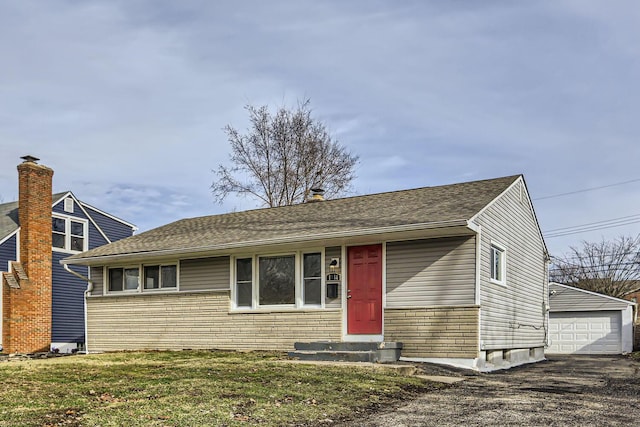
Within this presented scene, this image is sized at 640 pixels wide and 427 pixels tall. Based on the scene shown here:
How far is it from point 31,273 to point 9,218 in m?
3.58

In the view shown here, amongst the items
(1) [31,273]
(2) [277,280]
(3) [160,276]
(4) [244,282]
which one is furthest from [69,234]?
(2) [277,280]

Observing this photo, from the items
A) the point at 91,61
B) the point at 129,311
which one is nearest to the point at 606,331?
the point at 129,311

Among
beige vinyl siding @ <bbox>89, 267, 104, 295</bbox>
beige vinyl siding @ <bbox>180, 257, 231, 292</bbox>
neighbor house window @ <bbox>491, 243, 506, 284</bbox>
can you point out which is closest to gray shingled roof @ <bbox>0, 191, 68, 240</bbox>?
beige vinyl siding @ <bbox>89, 267, 104, 295</bbox>

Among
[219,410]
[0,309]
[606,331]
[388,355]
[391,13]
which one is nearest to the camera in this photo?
[219,410]

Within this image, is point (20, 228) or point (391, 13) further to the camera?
point (20, 228)

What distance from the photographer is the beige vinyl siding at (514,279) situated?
13.1 metres

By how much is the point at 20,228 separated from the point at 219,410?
1761cm

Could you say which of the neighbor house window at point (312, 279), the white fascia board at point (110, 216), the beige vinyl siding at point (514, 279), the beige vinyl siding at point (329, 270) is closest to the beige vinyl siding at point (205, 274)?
the neighbor house window at point (312, 279)

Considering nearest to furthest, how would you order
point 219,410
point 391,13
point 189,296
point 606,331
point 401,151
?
1. point 219,410
2. point 391,13
3. point 189,296
4. point 401,151
5. point 606,331

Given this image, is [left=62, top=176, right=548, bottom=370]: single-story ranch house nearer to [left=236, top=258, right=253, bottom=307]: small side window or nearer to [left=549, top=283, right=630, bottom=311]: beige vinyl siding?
[left=236, top=258, right=253, bottom=307]: small side window

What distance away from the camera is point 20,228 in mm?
21703

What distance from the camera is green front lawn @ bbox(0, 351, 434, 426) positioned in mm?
6301

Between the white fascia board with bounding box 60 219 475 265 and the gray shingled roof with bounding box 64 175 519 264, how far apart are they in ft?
0.13

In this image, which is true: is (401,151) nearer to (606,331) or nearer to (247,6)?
(247,6)
